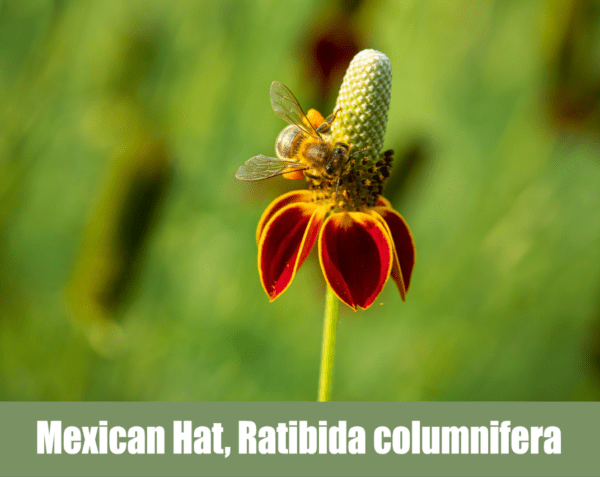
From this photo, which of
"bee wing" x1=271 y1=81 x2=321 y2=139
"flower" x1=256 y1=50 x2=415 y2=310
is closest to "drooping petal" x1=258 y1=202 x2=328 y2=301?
"flower" x1=256 y1=50 x2=415 y2=310

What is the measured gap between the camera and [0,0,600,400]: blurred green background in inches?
38.2

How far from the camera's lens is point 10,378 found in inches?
39.5

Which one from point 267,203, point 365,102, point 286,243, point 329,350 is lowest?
point 329,350

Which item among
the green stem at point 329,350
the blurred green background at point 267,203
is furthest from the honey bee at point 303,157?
the blurred green background at point 267,203

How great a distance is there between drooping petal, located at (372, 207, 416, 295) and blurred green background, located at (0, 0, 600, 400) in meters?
0.39

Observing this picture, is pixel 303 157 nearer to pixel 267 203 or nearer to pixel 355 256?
pixel 355 256

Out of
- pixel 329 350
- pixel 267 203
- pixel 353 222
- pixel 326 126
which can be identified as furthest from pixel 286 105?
pixel 267 203

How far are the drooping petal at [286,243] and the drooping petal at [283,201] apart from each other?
3 centimetres

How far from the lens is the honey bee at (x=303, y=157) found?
1.69ft

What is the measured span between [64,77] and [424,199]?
76cm

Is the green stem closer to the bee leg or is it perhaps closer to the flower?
the flower

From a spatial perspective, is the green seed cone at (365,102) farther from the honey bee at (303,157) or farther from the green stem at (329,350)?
the green stem at (329,350)

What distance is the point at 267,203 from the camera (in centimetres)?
99

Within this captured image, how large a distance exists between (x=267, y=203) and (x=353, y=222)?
0.48m
